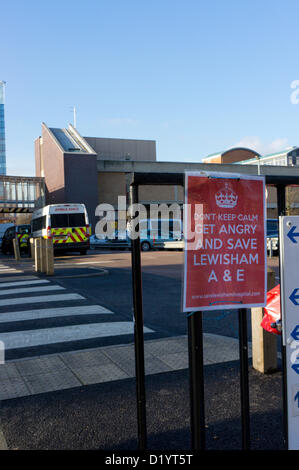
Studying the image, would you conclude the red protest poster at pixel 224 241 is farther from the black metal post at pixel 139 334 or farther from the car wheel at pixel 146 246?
the car wheel at pixel 146 246

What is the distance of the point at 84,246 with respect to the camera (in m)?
24.7

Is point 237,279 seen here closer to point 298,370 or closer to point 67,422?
point 298,370

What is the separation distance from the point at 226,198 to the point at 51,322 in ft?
17.1

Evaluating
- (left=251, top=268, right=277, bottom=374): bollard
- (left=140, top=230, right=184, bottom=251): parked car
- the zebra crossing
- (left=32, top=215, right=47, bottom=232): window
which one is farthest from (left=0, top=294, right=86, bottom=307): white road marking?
(left=140, top=230, right=184, bottom=251): parked car

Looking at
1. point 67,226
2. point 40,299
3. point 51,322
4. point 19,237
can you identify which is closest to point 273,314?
point 51,322

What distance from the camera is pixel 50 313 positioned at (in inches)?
300

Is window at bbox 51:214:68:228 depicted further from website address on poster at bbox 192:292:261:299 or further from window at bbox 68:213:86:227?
website address on poster at bbox 192:292:261:299

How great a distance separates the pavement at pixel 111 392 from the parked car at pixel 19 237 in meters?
21.2

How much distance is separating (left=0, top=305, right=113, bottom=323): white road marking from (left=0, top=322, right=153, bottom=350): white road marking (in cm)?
87

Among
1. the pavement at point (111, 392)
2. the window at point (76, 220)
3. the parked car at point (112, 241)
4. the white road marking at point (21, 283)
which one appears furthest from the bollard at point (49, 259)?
the parked car at point (112, 241)

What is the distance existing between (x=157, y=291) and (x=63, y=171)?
37.1 meters

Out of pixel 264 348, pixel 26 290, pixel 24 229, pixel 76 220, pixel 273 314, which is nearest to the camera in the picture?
pixel 273 314

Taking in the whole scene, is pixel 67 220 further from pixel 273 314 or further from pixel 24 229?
pixel 273 314
